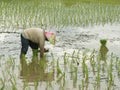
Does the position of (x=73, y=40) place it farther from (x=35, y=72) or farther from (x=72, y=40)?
(x=35, y=72)

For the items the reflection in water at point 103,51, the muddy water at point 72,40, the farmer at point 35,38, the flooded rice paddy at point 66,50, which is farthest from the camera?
the muddy water at point 72,40

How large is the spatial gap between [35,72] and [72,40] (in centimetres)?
310

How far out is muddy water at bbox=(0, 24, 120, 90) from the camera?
7742 mm

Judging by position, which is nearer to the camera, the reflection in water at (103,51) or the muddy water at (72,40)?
the reflection in water at (103,51)

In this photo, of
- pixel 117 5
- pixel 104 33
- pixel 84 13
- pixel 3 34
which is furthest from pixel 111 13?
pixel 3 34

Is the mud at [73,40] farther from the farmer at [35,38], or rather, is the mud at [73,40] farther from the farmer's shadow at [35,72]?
the farmer's shadow at [35,72]

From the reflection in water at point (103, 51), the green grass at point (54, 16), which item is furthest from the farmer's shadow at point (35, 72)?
the green grass at point (54, 16)

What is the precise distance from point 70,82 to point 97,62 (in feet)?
4.85

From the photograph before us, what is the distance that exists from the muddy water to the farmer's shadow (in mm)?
373

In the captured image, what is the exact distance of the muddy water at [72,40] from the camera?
7742 millimetres

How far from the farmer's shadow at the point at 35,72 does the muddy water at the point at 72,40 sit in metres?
0.37

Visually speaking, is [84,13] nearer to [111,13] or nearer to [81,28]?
[111,13]

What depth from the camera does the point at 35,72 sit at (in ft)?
20.4

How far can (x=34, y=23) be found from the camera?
11.3 meters
